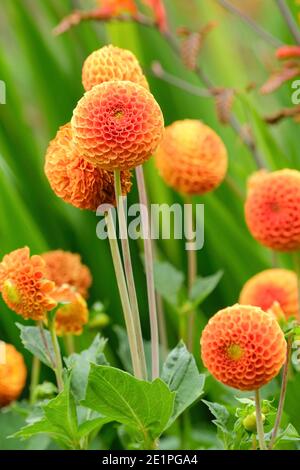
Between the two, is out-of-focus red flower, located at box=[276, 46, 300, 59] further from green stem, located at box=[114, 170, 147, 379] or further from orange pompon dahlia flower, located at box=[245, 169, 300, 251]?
green stem, located at box=[114, 170, 147, 379]

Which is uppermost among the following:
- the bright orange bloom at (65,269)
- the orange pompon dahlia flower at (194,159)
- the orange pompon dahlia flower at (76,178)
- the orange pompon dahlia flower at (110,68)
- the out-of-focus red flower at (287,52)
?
the orange pompon dahlia flower at (110,68)

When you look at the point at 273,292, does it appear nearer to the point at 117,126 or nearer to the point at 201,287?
the point at 201,287

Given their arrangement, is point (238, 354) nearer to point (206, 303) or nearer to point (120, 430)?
point (120, 430)

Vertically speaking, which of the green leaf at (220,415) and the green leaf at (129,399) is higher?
the green leaf at (129,399)

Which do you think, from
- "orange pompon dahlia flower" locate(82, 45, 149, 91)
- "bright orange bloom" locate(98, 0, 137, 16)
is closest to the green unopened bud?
"orange pompon dahlia flower" locate(82, 45, 149, 91)

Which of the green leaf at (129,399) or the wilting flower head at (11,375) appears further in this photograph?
the wilting flower head at (11,375)

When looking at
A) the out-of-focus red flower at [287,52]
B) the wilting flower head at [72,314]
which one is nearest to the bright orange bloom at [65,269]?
the wilting flower head at [72,314]

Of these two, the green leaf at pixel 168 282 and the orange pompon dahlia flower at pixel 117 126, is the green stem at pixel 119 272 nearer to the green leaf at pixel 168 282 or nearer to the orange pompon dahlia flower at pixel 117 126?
the orange pompon dahlia flower at pixel 117 126

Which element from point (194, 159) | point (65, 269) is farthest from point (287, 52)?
point (65, 269)
